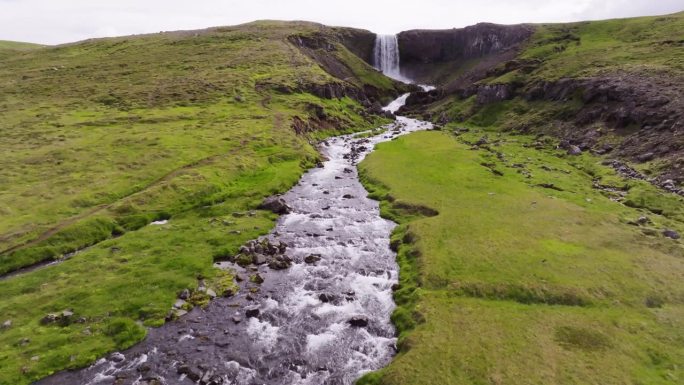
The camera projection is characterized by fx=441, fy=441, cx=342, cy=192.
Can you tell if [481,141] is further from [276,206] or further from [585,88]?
[276,206]

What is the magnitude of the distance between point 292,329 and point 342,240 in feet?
53.1

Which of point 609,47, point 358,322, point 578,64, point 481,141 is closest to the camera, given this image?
point 358,322

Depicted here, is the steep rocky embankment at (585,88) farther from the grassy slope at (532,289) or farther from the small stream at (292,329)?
the small stream at (292,329)

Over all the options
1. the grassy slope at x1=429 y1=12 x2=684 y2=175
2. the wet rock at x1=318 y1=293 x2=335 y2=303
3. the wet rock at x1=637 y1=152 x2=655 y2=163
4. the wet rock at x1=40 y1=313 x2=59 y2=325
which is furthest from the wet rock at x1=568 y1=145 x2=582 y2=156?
the wet rock at x1=40 y1=313 x2=59 y2=325

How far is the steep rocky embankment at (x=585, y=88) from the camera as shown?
7617cm

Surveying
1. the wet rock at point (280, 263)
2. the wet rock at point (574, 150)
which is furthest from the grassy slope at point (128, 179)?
the wet rock at point (574, 150)

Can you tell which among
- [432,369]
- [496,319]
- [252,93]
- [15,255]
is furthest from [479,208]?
[252,93]

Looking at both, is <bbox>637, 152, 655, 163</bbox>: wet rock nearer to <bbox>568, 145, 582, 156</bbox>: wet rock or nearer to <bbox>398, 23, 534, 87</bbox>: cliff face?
<bbox>568, 145, 582, 156</bbox>: wet rock

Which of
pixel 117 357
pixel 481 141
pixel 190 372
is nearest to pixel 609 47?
pixel 481 141

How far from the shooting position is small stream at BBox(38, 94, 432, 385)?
26.6 metres

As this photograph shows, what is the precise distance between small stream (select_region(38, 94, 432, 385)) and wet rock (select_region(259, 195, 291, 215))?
6.26 metres

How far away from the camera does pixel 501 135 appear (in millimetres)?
106688

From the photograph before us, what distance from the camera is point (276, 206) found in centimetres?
5459

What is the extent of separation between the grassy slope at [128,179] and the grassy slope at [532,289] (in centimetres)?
1765
